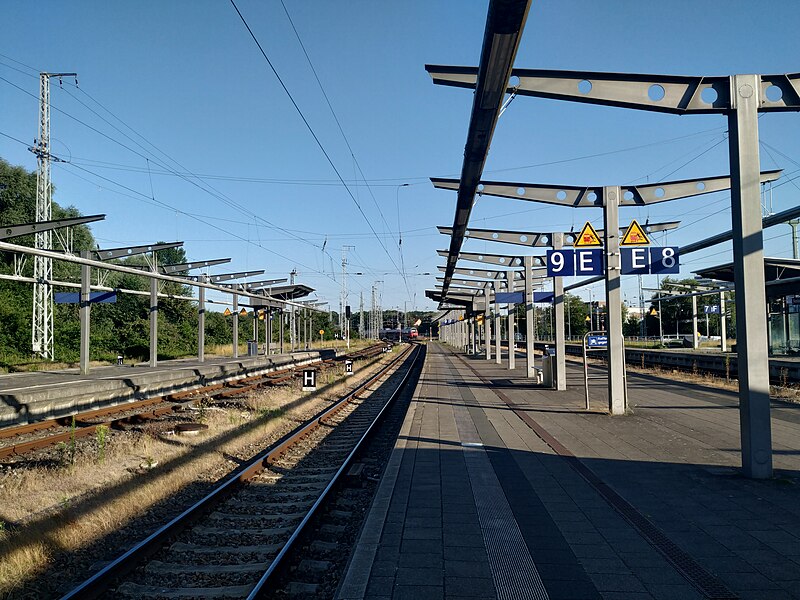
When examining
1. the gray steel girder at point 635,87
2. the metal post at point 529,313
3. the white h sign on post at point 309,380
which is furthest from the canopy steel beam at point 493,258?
the gray steel girder at point 635,87

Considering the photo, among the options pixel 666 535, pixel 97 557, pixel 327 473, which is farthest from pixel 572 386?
pixel 97 557

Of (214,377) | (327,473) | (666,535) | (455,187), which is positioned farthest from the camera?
(214,377)

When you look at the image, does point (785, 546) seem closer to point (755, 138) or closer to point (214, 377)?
point (755, 138)

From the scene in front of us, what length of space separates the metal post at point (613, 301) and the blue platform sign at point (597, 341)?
0.68m

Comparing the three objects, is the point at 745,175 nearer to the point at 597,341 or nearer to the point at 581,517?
the point at 581,517

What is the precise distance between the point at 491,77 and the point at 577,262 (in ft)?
22.9

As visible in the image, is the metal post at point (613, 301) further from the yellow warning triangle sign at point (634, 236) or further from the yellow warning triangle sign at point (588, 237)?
the yellow warning triangle sign at point (634, 236)

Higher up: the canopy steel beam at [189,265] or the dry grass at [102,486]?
the canopy steel beam at [189,265]

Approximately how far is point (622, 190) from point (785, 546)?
391 inches

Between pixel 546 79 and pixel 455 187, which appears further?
pixel 455 187

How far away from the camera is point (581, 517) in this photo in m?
6.20

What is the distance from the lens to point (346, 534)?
6355mm

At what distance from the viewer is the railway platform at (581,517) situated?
456 centimetres

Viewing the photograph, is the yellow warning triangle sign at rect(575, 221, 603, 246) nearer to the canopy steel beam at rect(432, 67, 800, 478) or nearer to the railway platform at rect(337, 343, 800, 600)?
the railway platform at rect(337, 343, 800, 600)
